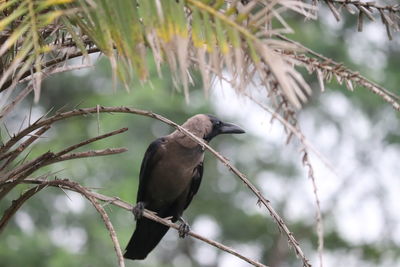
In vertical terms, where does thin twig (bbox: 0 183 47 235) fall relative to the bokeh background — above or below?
above

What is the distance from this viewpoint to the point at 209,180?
48.1ft

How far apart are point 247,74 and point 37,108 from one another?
1168 centimetres

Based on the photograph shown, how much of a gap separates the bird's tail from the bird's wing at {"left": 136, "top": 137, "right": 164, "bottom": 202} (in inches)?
9.5

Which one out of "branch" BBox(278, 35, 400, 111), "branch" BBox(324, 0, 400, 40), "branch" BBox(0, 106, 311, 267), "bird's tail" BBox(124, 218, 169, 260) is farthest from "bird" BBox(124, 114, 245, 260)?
"branch" BBox(278, 35, 400, 111)

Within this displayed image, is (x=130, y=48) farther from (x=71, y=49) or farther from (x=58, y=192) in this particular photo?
(x=58, y=192)

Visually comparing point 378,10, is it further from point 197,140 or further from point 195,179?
point 195,179

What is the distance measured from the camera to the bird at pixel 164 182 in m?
4.80

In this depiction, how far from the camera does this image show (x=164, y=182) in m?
4.89

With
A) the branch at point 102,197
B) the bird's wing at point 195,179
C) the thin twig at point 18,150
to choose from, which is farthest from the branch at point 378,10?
the bird's wing at point 195,179

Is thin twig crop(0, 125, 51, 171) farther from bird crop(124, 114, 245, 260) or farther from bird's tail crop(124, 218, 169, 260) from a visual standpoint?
bird's tail crop(124, 218, 169, 260)

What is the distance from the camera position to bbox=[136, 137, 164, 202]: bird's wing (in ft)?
16.0

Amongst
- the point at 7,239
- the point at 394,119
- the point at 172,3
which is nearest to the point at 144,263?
the point at 7,239

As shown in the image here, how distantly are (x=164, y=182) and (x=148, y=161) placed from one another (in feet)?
0.52

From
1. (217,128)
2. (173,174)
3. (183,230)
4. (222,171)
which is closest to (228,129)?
(217,128)
